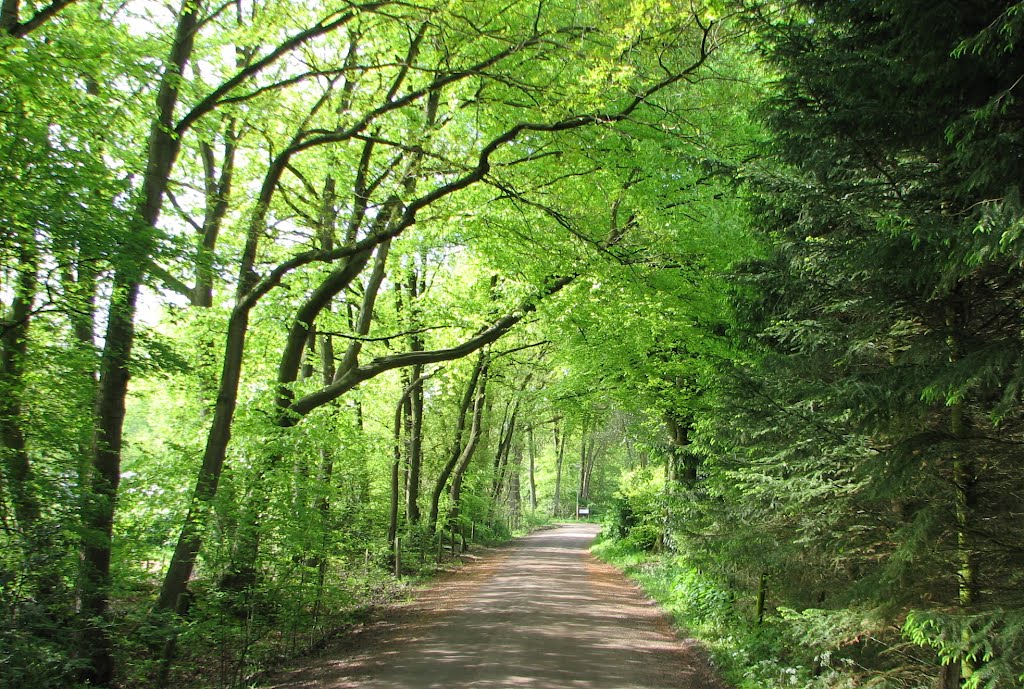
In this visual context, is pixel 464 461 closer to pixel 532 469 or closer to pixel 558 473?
pixel 532 469

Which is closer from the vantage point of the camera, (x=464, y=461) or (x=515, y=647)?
(x=515, y=647)

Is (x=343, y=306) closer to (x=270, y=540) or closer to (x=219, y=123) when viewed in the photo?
(x=219, y=123)

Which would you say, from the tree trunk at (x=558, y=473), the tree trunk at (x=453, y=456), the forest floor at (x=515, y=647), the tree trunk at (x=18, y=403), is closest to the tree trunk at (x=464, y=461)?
the tree trunk at (x=453, y=456)

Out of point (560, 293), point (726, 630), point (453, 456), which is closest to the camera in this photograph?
point (726, 630)

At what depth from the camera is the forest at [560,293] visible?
510cm

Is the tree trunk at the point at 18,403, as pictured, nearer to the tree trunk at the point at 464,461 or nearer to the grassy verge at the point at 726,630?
the grassy verge at the point at 726,630

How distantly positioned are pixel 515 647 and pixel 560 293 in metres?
6.69

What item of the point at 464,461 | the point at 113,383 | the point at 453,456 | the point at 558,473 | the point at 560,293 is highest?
the point at 560,293

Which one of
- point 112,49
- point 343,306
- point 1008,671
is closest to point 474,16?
point 112,49

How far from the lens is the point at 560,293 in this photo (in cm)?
1330

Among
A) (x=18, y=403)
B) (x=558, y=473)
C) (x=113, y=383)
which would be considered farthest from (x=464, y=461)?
(x=558, y=473)

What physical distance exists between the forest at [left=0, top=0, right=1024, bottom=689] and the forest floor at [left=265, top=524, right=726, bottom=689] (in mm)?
665

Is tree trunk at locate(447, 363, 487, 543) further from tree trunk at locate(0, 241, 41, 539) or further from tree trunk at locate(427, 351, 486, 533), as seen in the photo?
tree trunk at locate(0, 241, 41, 539)

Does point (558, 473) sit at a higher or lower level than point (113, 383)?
lower
